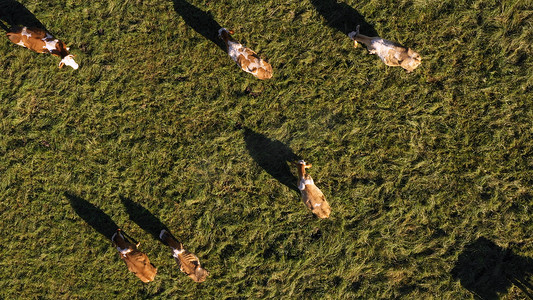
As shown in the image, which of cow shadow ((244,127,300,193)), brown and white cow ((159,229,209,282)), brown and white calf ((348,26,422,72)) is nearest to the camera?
brown and white calf ((348,26,422,72))

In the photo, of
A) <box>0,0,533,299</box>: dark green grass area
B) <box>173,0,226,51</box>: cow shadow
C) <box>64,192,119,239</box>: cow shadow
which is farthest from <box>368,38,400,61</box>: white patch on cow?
<box>64,192,119,239</box>: cow shadow

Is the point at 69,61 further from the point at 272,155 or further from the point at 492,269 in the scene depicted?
the point at 492,269

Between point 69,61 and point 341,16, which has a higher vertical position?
point 341,16

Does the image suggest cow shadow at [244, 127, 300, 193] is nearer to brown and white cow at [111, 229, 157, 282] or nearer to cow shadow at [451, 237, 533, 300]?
brown and white cow at [111, 229, 157, 282]

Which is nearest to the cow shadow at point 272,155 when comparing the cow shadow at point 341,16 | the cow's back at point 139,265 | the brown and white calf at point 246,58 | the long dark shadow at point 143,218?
the brown and white calf at point 246,58

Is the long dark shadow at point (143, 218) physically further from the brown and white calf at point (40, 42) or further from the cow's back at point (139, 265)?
the brown and white calf at point (40, 42)

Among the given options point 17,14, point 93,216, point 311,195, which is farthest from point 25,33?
point 311,195
